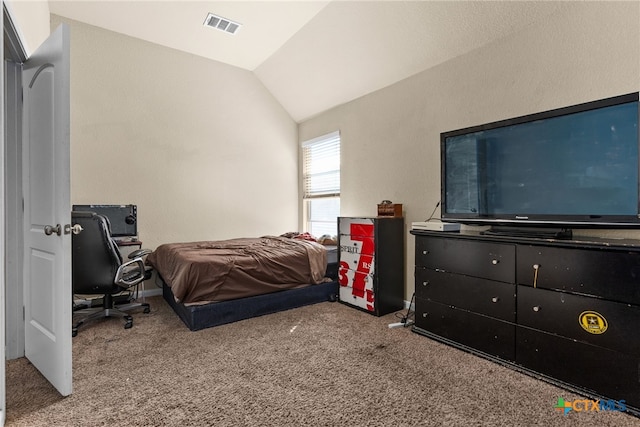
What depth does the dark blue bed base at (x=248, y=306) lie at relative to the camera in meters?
2.76

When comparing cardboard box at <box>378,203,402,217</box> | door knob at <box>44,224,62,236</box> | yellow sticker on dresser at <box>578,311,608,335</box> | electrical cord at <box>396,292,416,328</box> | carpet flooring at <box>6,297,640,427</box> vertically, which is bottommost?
carpet flooring at <box>6,297,640,427</box>

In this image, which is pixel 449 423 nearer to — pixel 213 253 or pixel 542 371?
pixel 542 371

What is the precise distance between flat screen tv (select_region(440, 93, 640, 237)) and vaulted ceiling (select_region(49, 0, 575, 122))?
34.0 inches

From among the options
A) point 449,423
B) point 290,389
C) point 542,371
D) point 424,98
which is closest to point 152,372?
point 290,389

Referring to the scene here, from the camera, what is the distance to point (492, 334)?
2195mm

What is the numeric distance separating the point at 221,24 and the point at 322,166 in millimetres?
2133

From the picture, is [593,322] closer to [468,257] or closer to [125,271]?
[468,257]

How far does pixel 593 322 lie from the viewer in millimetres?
1764

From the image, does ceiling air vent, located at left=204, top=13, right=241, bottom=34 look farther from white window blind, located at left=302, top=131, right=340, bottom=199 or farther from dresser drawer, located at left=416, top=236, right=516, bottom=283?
dresser drawer, located at left=416, top=236, right=516, bottom=283

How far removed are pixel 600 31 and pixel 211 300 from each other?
3375 mm

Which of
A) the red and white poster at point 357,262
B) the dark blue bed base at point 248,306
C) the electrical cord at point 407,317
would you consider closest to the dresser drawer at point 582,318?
the electrical cord at point 407,317

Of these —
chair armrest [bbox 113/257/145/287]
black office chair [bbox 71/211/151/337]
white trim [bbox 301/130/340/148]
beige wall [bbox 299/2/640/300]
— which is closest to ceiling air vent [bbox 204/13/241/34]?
beige wall [bbox 299/2/640/300]

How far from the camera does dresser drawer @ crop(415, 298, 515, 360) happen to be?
2132 mm

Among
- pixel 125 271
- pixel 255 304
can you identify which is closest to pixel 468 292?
pixel 255 304
